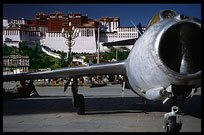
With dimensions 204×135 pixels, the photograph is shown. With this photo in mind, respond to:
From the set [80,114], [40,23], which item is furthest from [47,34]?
[80,114]

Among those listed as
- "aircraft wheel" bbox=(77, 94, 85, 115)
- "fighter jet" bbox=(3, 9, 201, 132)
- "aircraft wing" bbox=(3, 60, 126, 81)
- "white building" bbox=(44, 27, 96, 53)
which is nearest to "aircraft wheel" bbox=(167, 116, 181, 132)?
"fighter jet" bbox=(3, 9, 201, 132)

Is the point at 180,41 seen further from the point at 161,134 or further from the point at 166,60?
the point at 161,134

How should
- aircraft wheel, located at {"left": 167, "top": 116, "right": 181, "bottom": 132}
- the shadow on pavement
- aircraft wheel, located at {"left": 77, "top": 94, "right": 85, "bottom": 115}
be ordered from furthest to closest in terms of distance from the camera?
the shadow on pavement
aircraft wheel, located at {"left": 77, "top": 94, "right": 85, "bottom": 115}
aircraft wheel, located at {"left": 167, "top": 116, "right": 181, "bottom": 132}

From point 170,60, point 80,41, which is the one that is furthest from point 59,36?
point 170,60

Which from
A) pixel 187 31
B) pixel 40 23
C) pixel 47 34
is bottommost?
pixel 187 31

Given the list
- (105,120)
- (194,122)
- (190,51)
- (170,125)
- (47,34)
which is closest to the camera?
(190,51)

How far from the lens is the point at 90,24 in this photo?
339ft

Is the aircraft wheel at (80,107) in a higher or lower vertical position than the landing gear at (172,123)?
lower

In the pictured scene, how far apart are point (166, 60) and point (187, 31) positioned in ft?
1.90

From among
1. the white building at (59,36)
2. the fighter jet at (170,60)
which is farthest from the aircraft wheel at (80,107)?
the white building at (59,36)

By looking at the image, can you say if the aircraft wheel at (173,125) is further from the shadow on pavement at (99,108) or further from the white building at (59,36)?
the white building at (59,36)

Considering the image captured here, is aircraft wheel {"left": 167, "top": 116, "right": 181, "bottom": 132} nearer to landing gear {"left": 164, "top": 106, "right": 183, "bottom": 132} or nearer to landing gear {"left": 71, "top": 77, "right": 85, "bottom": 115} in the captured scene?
landing gear {"left": 164, "top": 106, "right": 183, "bottom": 132}

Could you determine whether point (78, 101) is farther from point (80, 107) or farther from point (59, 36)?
point (59, 36)

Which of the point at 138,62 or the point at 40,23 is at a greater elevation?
the point at 40,23
